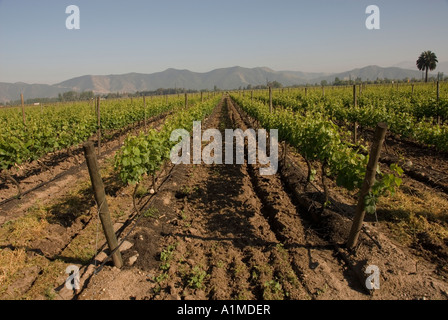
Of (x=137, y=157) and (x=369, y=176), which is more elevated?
(x=137, y=157)

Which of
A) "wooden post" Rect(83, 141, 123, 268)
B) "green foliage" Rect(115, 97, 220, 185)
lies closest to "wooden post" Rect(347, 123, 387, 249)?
"wooden post" Rect(83, 141, 123, 268)

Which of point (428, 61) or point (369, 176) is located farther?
point (428, 61)

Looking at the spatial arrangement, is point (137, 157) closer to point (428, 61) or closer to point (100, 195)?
point (100, 195)

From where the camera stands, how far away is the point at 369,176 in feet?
13.3

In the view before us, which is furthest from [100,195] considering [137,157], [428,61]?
[428,61]

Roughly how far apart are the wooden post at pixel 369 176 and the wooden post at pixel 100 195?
3.87 meters

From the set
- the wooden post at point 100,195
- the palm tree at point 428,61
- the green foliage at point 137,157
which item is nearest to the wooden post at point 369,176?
the wooden post at point 100,195

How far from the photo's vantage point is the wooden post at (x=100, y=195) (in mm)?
3814

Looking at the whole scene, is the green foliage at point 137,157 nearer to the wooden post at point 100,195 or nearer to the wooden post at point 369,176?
the wooden post at point 100,195

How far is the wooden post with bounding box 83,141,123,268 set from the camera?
150 inches

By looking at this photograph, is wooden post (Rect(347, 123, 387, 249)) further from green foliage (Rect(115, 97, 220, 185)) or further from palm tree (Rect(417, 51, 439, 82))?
palm tree (Rect(417, 51, 439, 82))

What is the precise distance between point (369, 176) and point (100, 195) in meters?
4.07

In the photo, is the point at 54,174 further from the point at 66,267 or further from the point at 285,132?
the point at 285,132
